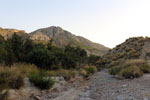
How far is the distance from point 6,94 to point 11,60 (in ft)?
31.6

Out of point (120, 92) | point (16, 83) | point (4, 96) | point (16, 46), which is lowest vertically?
point (120, 92)

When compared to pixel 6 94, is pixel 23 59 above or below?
above

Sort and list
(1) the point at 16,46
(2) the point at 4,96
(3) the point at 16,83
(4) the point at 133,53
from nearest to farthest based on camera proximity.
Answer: (2) the point at 4,96, (3) the point at 16,83, (1) the point at 16,46, (4) the point at 133,53

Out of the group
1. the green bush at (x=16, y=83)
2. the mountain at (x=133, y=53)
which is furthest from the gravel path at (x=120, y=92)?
the mountain at (x=133, y=53)

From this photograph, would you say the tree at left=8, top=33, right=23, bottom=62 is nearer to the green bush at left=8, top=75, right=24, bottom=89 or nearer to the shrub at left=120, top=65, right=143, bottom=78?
the green bush at left=8, top=75, right=24, bottom=89

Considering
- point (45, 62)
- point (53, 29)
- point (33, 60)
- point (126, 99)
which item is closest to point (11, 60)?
point (33, 60)

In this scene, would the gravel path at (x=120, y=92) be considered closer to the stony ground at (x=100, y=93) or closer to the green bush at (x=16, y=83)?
the stony ground at (x=100, y=93)

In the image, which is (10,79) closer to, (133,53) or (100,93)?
(100,93)

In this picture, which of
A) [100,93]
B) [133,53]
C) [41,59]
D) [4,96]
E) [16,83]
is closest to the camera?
[4,96]

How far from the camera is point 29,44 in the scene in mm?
20953

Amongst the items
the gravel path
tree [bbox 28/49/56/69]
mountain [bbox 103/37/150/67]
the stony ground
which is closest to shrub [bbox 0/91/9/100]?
the stony ground

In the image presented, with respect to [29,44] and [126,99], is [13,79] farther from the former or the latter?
[29,44]

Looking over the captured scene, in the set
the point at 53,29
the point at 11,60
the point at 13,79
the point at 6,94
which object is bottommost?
the point at 6,94

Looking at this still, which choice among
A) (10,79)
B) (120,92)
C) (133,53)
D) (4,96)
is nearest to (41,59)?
(10,79)
